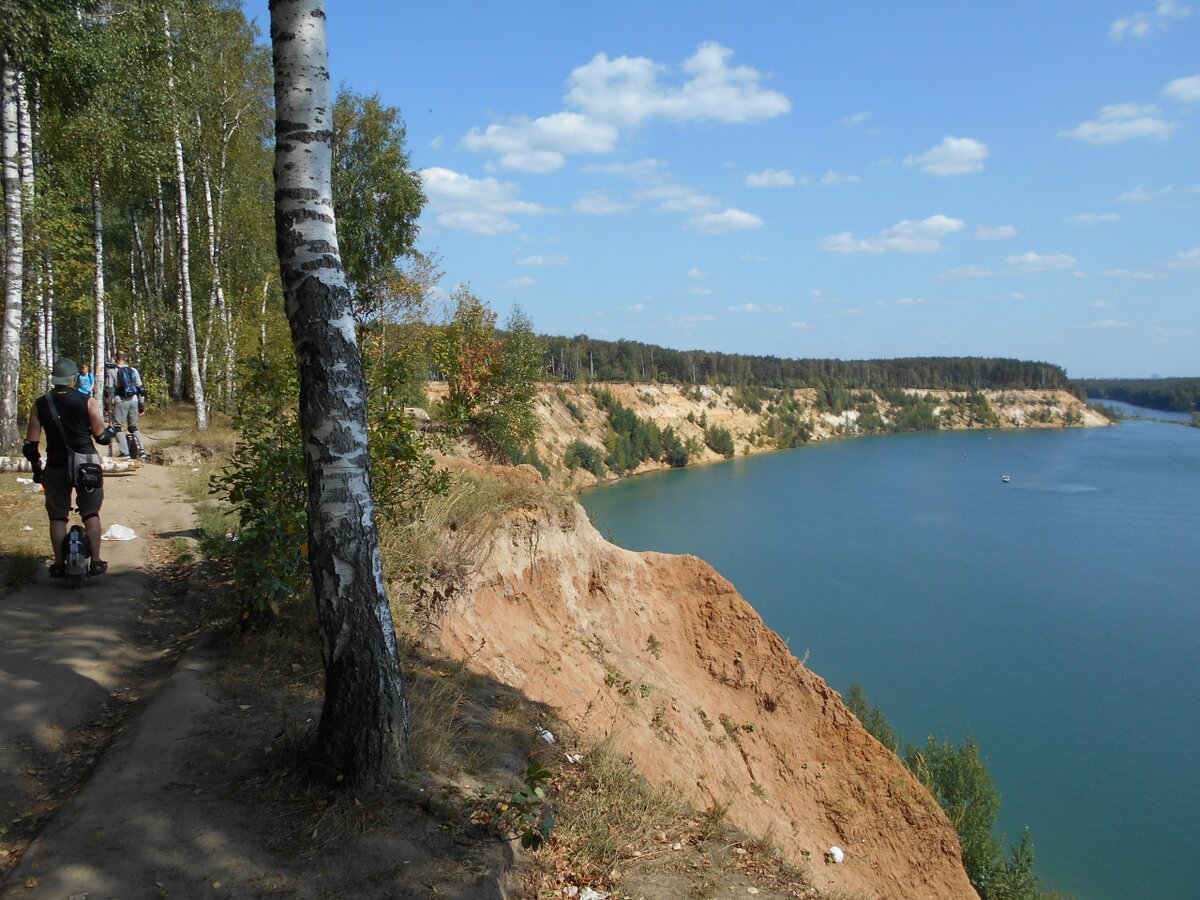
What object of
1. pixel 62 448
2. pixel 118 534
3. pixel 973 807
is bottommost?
pixel 973 807

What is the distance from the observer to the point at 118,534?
25.3ft

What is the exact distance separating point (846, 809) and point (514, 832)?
32.2ft

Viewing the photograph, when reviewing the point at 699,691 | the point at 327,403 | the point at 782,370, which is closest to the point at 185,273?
the point at 699,691

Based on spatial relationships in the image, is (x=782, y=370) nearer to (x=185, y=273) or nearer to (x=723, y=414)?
(x=723, y=414)

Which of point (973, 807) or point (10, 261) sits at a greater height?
point (10, 261)

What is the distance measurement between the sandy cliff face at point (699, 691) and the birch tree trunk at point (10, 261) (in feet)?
24.4

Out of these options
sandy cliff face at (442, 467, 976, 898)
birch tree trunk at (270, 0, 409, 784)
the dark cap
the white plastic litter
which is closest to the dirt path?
the white plastic litter

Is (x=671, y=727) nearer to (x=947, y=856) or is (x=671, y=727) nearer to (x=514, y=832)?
(x=947, y=856)

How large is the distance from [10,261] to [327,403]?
10.2 meters

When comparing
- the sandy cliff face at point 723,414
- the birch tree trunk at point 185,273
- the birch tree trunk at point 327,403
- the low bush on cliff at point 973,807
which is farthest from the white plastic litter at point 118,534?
the sandy cliff face at point 723,414

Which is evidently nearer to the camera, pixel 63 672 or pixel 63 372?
pixel 63 672

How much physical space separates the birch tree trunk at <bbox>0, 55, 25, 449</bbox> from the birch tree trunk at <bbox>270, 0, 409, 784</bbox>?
9.71m

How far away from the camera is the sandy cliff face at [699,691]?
8664 millimetres

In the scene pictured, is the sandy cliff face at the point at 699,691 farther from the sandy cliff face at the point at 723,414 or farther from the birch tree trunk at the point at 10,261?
the sandy cliff face at the point at 723,414
